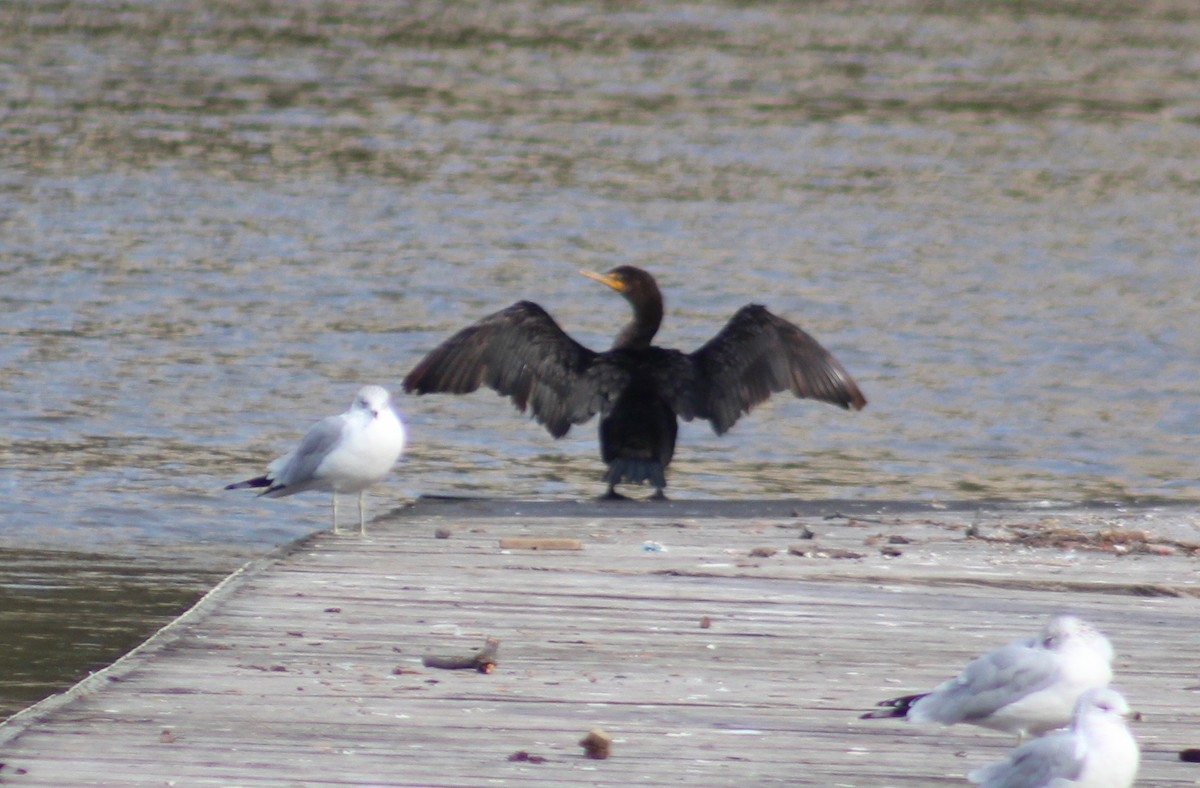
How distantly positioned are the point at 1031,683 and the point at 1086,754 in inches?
22.5

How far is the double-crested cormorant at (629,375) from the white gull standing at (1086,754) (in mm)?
5029

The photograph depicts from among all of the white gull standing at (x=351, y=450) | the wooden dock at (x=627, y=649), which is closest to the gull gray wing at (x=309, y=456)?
the white gull standing at (x=351, y=450)

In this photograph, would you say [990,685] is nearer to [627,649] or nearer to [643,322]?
[627,649]

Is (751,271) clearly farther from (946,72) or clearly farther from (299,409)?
(946,72)

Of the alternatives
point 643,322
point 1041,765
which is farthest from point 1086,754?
point 643,322

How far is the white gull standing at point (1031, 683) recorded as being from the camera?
16.0 ft

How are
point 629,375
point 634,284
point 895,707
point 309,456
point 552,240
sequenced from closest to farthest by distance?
point 895,707 < point 309,456 < point 629,375 < point 634,284 < point 552,240

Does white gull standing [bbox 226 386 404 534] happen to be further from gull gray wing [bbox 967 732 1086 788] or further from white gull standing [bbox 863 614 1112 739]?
gull gray wing [bbox 967 732 1086 788]

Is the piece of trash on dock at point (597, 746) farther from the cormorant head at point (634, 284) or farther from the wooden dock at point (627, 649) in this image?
the cormorant head at point (634, 284)

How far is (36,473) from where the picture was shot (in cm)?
1125

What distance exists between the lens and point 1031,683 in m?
4.89

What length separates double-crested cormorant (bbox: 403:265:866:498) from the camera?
31.2 ft

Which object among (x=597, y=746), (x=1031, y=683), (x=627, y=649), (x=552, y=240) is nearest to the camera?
(x=1031, y=683)

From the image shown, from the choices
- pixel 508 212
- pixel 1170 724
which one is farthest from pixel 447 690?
pixel 508 212
